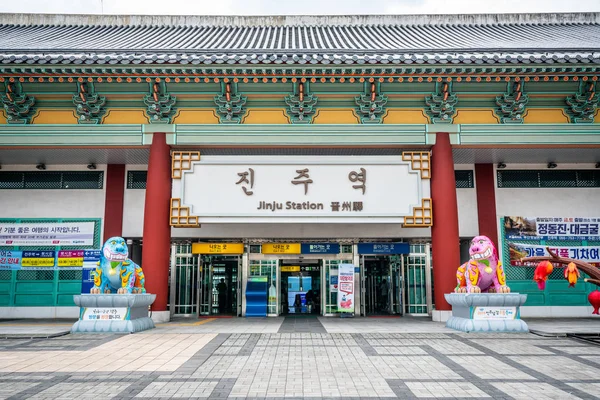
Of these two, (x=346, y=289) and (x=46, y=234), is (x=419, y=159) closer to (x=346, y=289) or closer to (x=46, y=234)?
(x=346, y=289)

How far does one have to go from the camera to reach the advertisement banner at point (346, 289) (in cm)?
1590

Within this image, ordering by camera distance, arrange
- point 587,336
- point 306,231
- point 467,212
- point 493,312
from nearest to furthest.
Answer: point 587,336 < point 493,312 < point 467,212 < point 306,231

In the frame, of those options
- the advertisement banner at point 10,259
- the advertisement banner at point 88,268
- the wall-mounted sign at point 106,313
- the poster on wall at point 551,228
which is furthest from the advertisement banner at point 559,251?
the advertisement banner at point 10,259

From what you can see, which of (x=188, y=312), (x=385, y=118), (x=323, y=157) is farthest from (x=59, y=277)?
(x=385, y=118)

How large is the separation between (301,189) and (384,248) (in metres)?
4.56

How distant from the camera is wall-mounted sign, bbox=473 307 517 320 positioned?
10.4 metres

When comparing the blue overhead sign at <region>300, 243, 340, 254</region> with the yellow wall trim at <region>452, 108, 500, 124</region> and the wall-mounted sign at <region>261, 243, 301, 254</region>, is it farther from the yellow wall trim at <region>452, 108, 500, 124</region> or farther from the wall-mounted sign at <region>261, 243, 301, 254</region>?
the yellow wall trim at <region>452, 108, 500, 124</region>

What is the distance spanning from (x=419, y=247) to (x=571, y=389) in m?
10.8

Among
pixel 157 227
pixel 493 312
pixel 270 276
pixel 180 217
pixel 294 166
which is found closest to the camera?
pixel 493 312

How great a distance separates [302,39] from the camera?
19.2 meters

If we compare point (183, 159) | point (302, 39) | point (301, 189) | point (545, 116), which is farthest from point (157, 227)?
point (545, 116)

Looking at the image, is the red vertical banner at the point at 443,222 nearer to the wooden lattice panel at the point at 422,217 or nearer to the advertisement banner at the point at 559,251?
the wooden lattice panel at the point at 422,217

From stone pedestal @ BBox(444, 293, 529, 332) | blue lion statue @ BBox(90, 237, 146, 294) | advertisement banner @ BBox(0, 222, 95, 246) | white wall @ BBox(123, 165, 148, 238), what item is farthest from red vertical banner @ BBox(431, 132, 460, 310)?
advertisement banner @ BBox(0, 222, 95, 246)

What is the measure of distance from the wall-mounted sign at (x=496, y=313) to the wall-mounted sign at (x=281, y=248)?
7027 mm
